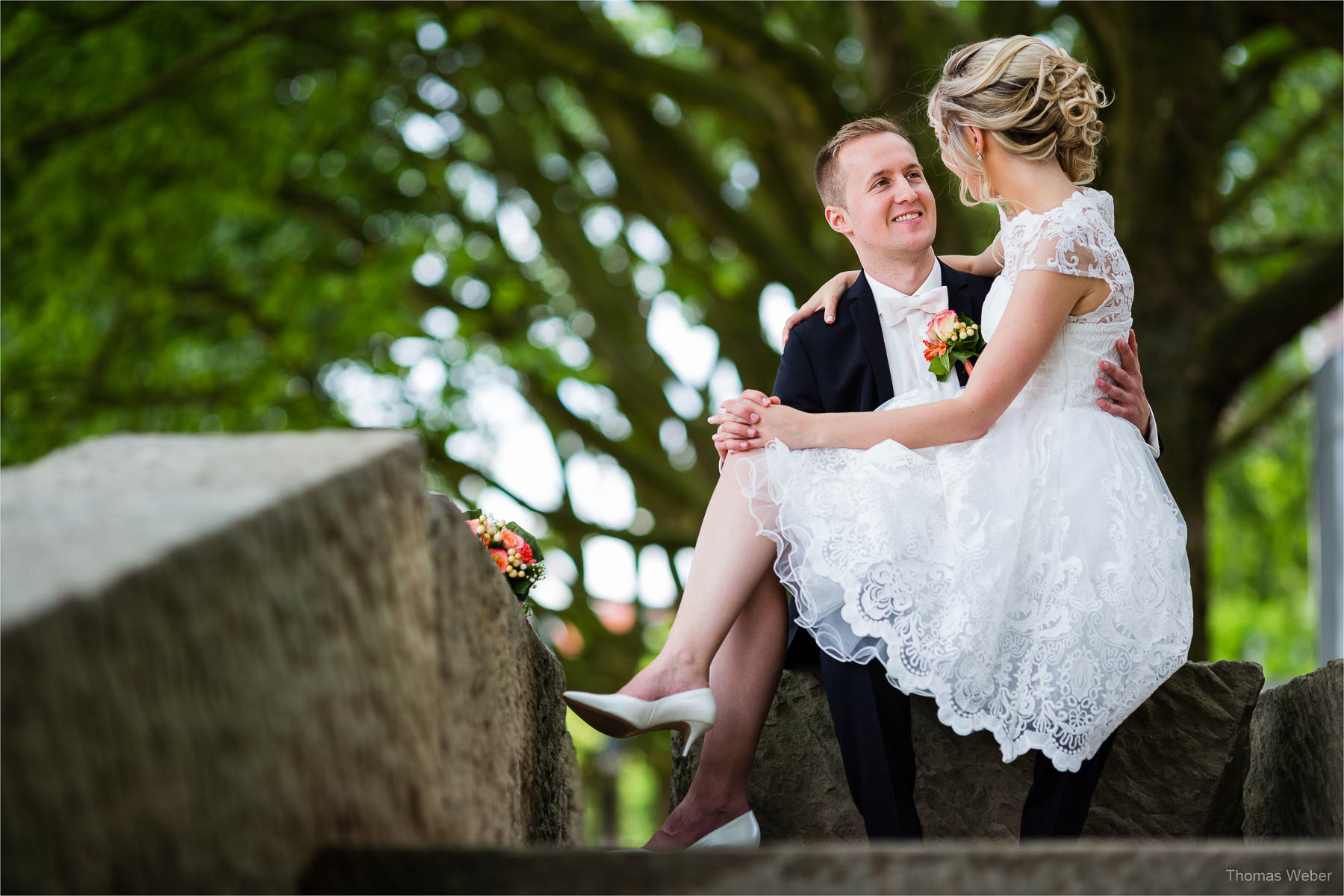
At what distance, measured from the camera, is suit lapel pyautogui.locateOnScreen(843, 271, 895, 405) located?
3439mm

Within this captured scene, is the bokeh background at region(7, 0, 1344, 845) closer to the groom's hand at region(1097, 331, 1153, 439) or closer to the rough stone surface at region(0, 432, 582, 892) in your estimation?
the groom's hand at region(1097, 331, 1153, 439)

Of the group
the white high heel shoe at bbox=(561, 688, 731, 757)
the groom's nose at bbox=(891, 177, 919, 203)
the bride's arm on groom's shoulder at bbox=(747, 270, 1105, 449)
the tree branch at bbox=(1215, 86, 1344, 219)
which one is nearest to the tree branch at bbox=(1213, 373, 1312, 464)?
the tree branch at bbox=(1215, 86, 1344, 219)

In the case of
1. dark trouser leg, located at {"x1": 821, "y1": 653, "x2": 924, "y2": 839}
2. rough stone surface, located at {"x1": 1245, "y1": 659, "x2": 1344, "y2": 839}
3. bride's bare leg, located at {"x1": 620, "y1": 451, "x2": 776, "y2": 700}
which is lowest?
rough stone surface, located at {"x1": 1245, "y1": 659, "x2": 1344, "y2": 839}

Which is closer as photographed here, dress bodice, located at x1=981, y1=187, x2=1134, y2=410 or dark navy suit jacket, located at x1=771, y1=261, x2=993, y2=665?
dress bodice, located at x1=981, y1=187, x2=1134, y2=410

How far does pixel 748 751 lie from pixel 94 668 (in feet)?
6.42

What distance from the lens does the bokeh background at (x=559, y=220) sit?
623 cm

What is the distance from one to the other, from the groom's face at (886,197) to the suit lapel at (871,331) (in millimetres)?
131

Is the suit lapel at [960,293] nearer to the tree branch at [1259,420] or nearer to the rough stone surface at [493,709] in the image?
the rough stone surface at [493,709]

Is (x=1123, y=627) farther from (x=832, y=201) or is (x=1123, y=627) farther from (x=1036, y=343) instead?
(x=832, y=201)

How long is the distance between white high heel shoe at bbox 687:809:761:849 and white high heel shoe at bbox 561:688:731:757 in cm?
27

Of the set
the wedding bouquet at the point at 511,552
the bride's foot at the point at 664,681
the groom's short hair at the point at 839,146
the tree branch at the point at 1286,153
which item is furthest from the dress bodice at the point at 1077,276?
the tree branch at the point at 1286,153

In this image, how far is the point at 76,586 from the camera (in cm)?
145

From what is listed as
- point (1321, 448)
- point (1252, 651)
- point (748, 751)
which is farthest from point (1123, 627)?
point (1252, 651)

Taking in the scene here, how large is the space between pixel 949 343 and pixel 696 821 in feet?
4.62
